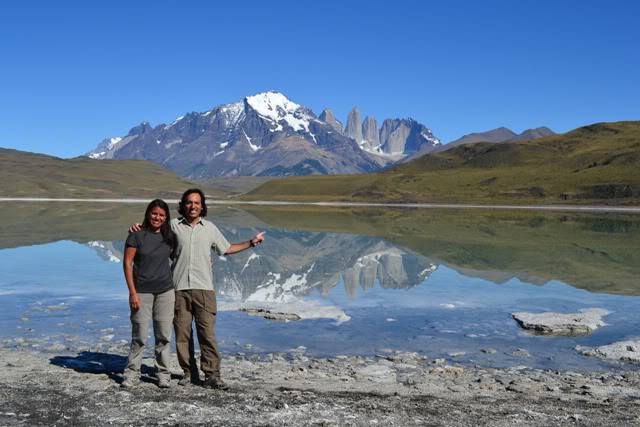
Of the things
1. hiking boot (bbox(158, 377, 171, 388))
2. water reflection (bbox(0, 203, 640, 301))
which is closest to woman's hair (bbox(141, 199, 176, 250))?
hiking boot (bbox(158, 377, 171, 388))

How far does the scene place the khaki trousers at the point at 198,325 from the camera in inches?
457

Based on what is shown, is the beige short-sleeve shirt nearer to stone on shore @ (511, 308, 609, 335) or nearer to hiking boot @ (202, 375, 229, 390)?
hiking boot @ (202, 375, 229, 390)

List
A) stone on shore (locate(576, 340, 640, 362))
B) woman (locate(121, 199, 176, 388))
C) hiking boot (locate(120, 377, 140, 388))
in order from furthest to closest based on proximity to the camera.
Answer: stone on shore (locate(576, 340, 640, 362)) < woman (locate(121, 199, 176, 388)) < hiking boot (locate(120, 377, 140, 388))

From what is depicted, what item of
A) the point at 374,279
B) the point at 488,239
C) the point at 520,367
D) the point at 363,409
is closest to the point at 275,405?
the point at 363,409

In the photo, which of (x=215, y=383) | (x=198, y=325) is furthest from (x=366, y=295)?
(x=215, y=383)

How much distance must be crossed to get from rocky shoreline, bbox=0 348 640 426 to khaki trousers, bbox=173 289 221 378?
513mm

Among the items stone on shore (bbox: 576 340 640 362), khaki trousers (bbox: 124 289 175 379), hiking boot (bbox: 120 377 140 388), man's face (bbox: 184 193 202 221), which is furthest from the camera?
stone on shore (bbox: 576 340 640 362)

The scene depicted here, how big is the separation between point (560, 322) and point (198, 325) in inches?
465

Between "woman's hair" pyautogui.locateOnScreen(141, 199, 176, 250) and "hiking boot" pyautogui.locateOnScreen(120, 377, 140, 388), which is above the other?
"woman's hair" pyautogui.locateOnScreen(141, 199, 176, 250)

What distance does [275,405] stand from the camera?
1026 cm

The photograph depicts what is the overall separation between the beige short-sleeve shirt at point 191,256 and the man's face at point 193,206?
0.65 ft

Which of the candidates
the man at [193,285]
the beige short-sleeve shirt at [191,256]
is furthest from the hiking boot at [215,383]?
the beige short-sleeve shirt at [191,256]

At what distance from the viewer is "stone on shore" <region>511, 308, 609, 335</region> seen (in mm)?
18531

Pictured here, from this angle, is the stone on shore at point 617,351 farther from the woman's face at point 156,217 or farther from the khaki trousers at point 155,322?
the woman's face at point 156,217
